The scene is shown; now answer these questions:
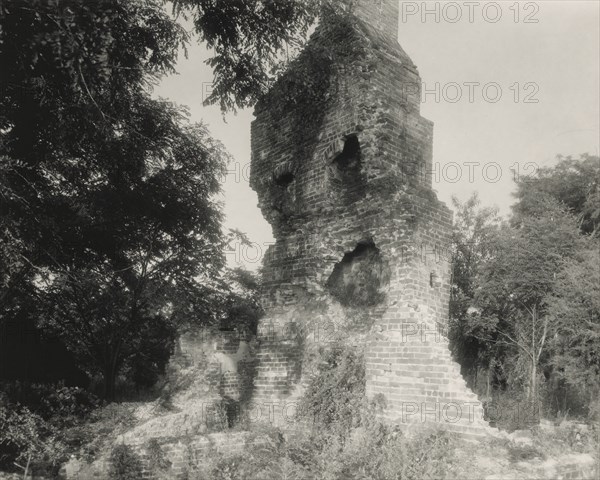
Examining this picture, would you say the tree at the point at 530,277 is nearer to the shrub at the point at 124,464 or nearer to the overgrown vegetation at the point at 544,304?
the overgrown vegetation at the point at 544,304

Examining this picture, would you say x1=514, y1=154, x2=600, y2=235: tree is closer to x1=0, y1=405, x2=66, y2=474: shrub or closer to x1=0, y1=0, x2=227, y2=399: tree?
x1=0, y1=0, x2=227, y2=399: tree

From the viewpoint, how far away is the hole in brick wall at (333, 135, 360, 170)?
26.4 ft

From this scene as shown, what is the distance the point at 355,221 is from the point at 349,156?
1195mm

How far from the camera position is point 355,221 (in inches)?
297

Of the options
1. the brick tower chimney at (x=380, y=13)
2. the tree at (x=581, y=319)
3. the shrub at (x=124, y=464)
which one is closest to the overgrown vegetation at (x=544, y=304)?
the tree at (x=581, y=319)

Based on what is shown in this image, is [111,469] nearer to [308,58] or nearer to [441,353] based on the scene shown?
[441,353]

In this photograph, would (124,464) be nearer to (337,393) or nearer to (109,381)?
(337,393)

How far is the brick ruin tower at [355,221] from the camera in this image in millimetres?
6605

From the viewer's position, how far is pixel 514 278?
1301 cm

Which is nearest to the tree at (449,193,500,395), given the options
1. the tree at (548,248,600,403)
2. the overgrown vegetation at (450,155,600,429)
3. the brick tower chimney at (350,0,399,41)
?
the overgrown vegetation at (450,155,600,429)

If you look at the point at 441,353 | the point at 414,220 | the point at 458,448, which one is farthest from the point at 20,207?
the point at 458,448

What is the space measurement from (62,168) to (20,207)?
3.08 m

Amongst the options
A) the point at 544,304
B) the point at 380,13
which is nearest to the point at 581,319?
the point at 544,304

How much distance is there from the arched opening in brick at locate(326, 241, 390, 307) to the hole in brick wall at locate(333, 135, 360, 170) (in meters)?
1.31
